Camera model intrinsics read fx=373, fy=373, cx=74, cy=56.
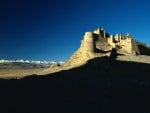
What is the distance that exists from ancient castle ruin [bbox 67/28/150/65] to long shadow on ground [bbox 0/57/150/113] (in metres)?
8.60

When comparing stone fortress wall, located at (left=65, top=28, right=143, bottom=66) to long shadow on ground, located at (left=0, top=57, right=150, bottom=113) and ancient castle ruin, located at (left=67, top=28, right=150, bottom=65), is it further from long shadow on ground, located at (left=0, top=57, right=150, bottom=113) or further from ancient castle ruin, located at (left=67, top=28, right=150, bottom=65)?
long shadow on ground, located at (left=0, top=57, right=150, bottom=113)

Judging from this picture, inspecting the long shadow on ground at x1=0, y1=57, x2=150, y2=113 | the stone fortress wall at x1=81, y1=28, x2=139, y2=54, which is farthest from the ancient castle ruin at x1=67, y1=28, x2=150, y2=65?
the long shadow on ground at x1=0, y1=57, x2=150, y2=113

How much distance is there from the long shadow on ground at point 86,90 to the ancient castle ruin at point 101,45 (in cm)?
860

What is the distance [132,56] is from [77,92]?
2784 centimetres

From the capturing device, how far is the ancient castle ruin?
271 ft

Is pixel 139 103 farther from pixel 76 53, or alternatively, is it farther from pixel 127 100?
pixel 76 53

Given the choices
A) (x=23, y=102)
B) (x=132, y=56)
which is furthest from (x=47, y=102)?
(x=132, y=56)

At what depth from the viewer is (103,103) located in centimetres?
5141

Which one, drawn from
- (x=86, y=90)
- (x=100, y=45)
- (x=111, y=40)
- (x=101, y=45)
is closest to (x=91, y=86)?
(x=86, y=90)

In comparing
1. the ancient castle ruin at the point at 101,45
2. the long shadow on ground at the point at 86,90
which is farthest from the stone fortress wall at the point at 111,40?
the long shadow on ground at the point at 86,90

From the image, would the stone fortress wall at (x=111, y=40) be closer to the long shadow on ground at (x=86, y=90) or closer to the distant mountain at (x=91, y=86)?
the distant mountain at (x=91, y=86)

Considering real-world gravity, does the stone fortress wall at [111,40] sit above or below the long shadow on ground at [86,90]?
above

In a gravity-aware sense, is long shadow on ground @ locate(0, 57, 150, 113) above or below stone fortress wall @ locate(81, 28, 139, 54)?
below

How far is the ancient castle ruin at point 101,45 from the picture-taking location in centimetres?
8250
